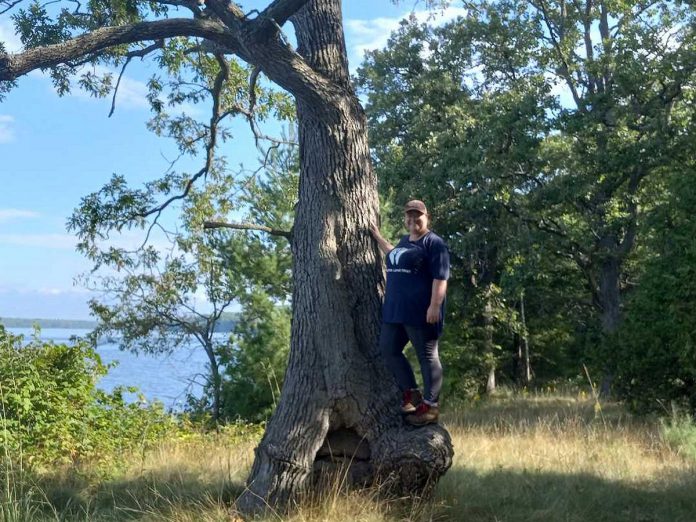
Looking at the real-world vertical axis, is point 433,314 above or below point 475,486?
above

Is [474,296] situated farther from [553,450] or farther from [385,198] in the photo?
[553,450]

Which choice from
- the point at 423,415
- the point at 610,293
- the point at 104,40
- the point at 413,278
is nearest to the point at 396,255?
the point at 413,278

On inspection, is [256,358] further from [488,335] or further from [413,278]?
[413,278]

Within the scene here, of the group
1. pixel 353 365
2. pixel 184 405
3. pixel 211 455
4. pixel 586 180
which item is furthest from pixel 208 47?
pixel 184 405

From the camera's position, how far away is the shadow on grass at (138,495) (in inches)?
232

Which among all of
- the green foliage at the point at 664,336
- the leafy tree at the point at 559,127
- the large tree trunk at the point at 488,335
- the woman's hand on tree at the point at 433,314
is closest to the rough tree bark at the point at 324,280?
the woman's hand on tree at the point at 433,314

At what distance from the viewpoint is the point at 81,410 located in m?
10.6

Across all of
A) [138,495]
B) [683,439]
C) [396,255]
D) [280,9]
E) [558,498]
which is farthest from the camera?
[683,439]

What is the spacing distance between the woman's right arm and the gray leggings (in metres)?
0.69

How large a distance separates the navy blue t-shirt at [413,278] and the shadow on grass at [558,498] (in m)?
1.53

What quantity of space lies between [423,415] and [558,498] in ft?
5.02

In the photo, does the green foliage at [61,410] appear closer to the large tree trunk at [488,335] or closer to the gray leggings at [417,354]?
the gray leggings at [417,354]

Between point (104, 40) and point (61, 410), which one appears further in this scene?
point (61, 410)

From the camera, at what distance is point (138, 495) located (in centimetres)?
663
